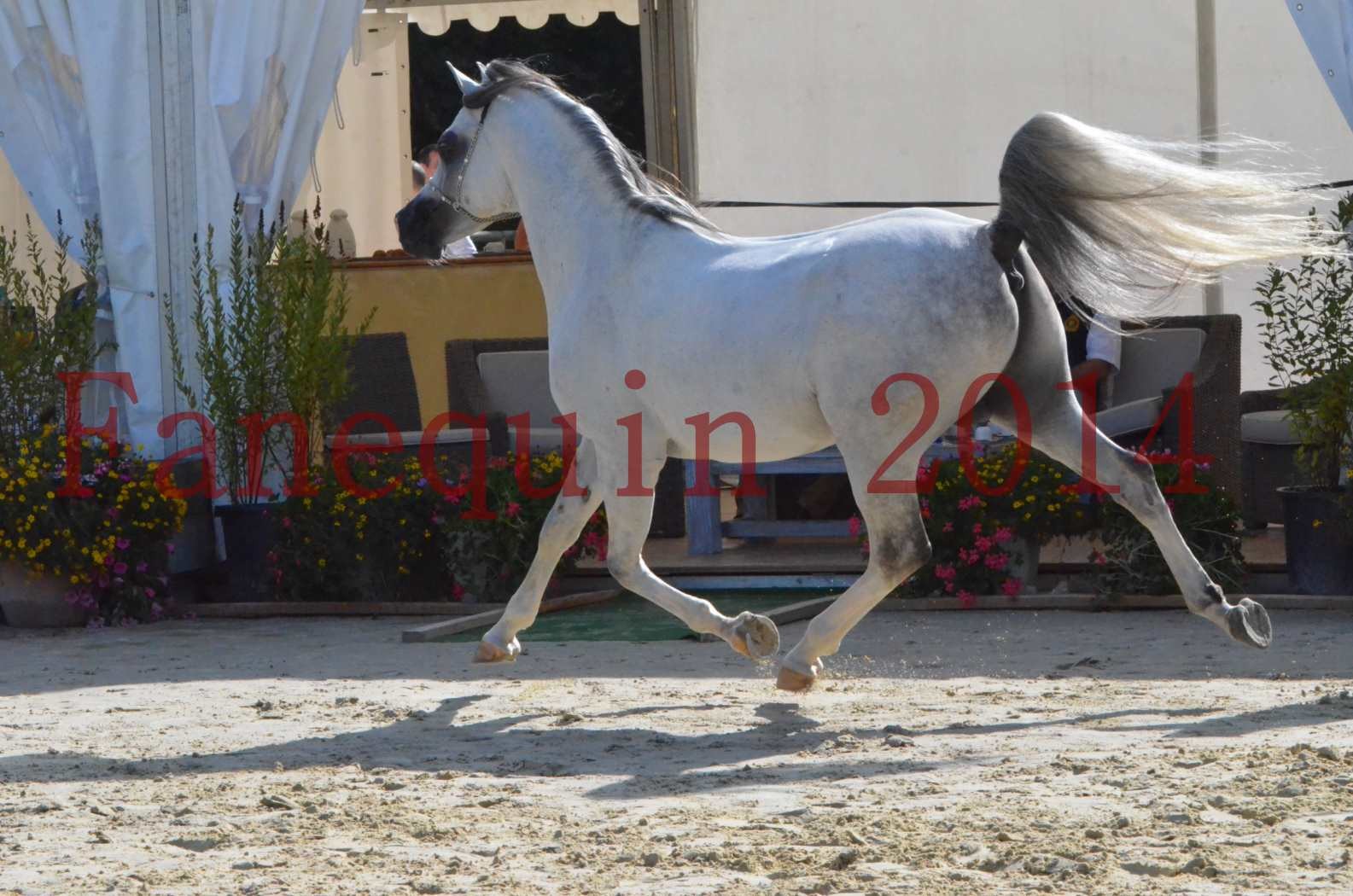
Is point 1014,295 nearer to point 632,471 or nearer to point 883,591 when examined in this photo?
point 883,591

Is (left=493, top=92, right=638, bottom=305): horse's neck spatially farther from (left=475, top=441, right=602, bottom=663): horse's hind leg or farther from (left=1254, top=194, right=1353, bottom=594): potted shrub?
(left=1254, top=194, right=1353, bottom=594): potted shrub

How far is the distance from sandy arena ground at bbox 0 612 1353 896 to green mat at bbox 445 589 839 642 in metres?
0.30

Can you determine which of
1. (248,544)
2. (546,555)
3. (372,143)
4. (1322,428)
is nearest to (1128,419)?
(1322,428)

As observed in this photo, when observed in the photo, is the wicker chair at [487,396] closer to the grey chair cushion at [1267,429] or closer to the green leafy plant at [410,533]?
the green leafy plant at [410,533]

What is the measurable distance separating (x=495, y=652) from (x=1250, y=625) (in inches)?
81.4

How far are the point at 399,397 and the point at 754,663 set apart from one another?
3469 mm

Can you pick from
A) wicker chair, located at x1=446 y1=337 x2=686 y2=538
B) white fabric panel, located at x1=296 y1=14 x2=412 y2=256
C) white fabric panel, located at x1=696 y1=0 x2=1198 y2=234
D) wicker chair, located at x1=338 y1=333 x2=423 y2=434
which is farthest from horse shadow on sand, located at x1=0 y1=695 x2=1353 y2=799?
white fabric panel, located at x1=296 y1=14 x2=412 y2=256

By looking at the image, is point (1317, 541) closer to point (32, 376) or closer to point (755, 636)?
point (755, 636)

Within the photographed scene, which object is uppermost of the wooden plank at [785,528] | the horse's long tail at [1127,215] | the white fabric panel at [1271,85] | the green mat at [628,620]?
the white fabric panel at [1271,85]

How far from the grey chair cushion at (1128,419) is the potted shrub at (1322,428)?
76cm

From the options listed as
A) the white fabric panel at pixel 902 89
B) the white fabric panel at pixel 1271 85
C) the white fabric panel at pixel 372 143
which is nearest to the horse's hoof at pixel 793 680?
the white fabric panel at pixel 1271 85

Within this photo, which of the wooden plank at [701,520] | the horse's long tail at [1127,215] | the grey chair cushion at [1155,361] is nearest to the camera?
the horse's long tail at [1127,215]

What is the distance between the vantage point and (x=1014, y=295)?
448 cm

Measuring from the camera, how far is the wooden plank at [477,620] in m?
6.38
